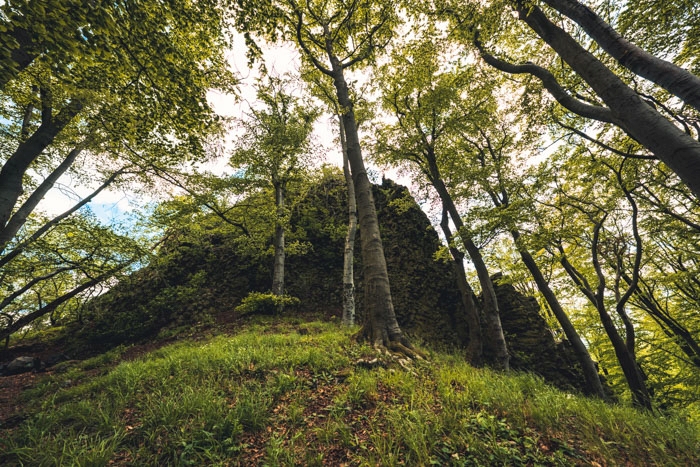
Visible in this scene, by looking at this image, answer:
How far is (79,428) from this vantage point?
10.2 feet

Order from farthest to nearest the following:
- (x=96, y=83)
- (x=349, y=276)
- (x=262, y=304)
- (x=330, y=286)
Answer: (x=330, y=286) → (x=262, y=304) → (x=349, y=276) → (x=96, y=83)

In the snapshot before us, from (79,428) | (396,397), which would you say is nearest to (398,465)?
(396,397)

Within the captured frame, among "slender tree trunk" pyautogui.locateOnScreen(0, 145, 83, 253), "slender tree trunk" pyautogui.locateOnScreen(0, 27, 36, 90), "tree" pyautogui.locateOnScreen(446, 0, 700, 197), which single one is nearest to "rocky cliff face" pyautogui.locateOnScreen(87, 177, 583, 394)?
"slender tree trunk" pyautogui.locateOnScreen(0, 145, 83, 253)

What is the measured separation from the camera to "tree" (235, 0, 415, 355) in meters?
5.12

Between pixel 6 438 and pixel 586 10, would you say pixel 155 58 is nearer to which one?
pixel 6 438

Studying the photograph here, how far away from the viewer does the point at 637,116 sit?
351cm

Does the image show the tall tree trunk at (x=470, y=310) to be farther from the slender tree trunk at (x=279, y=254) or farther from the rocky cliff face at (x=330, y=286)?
the slender tree trunk at (x=279, y=254)

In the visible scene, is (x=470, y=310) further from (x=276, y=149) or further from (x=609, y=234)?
(x=276, y=149)

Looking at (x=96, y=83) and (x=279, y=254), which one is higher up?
(x=96, y=83)

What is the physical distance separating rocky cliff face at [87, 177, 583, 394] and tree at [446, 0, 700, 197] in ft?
27.4

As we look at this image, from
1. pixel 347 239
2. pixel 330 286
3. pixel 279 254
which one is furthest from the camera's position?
pixel 330 286

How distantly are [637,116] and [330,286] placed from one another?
1289 centimetres

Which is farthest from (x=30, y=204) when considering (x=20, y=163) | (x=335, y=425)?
(x=335, y=425)

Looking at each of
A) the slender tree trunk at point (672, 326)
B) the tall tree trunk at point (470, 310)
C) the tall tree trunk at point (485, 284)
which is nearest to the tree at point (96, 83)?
the tall tree trunk at point (485, 284)
